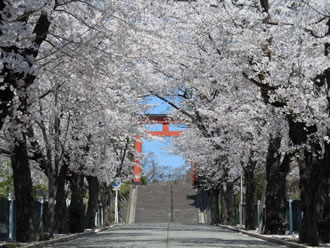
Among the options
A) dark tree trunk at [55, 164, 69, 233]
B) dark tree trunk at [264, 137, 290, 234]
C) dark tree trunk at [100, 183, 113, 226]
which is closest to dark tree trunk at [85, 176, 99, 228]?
dark tree trunk at [100, 183, 113, 226]

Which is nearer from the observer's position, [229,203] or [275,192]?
[275,192]

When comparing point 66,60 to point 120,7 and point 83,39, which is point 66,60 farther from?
point 120,7

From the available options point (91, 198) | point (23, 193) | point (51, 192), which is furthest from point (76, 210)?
point (23, 193)

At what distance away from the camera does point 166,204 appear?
6650 centimetres

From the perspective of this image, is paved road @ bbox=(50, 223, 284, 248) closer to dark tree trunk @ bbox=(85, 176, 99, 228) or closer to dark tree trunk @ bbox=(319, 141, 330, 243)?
dark tree trunk @ bbox=(319, 141, 330, 243)

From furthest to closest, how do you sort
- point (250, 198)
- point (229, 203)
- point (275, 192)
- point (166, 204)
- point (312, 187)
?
point (166, 204) < point (229, 203) < point (250, 198) < point (275, 192) < point (312, 187)

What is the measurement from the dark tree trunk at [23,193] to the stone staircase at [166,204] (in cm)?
3893

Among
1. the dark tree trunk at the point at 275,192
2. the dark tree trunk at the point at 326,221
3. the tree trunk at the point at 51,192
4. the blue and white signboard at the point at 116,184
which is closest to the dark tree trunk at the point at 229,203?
the blue and white signboard at the point at 116,184

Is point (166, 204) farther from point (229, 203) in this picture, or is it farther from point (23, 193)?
point (23, 193)

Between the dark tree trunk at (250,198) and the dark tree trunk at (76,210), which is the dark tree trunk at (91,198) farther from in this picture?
the dark tree trunk at (250,198)

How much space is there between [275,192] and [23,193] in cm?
1067

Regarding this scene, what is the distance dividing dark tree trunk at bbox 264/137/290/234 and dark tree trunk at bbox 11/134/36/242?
33.6ft

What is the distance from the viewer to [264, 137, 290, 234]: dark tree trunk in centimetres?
2631

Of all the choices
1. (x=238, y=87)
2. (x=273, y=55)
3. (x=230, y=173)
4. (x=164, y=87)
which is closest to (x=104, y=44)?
(x=273, y=55)
